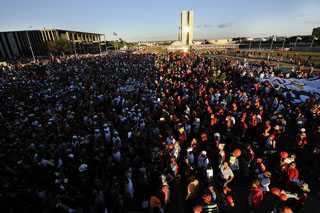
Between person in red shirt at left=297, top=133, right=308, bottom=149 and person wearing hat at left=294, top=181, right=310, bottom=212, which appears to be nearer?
person wearing hat at left=294, top=181, right=310, bottom=212

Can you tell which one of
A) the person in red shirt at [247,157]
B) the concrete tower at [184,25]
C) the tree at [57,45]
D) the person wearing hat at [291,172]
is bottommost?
the person in red shirt at [247,157]

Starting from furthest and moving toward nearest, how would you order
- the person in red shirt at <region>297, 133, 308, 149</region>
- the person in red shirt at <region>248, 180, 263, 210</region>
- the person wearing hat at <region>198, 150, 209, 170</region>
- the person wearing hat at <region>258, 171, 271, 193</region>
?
the person in red shirt at <region>297, 133, 308, 149</region> → the person wearing hat at <region>198, 150, 209, 170</region> → the person wearing hat at <region>258, 171, 271, 193</region> → the person in red shirt at <region>248, 180, 263, 210</region>

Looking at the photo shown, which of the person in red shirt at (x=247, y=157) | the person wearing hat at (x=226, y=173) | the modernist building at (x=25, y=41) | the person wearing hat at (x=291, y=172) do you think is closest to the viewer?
the person wearing hat at (x=291, y=172)

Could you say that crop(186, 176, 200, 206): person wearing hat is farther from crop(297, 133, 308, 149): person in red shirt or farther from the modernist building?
the modernist building

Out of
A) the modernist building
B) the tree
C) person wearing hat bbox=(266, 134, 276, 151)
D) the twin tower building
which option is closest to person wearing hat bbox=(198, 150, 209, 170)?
person wearing hat bbox=(266, 134, 276, 151)

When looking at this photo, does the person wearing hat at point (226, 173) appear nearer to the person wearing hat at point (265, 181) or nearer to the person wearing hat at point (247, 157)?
the person wearing hat at point (265, 181)

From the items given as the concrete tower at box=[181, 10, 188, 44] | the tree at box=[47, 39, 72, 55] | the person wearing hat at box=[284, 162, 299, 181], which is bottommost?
the person wearing hat at box=[284, 162, 299, 181]

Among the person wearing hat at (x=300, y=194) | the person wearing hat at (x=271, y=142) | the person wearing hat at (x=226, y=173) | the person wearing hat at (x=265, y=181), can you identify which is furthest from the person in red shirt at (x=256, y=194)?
the person wearing hat at (x=271, y=142)

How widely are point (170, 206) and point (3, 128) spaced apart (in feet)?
30.0

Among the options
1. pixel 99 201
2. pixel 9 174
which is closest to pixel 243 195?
pixel 99 201

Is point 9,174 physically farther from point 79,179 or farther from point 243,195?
point 243,195

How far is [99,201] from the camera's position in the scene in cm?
427

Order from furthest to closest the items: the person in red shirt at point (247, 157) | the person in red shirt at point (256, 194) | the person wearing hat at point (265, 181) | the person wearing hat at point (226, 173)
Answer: the person in red shirt at point (247, 157)
the person wearing hat at point (226, 173)
the person wearing hat at point (265, 181)
the person in red shirt at point (256, 194)

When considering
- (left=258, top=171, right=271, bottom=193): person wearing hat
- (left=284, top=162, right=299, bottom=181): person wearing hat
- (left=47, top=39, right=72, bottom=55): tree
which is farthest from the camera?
(left=47, top=39, right=72, bottom=55): tree
